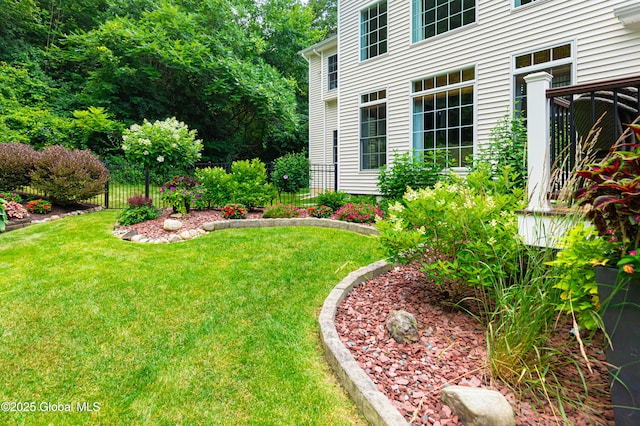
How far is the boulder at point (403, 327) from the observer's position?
2354mm

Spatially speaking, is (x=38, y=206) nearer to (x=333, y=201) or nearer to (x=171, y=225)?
(x=171, y=225)

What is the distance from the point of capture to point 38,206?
23.7 ft

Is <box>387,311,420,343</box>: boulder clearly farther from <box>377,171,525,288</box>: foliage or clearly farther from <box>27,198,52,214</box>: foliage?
<box>27,198,52,214</box>: foliage

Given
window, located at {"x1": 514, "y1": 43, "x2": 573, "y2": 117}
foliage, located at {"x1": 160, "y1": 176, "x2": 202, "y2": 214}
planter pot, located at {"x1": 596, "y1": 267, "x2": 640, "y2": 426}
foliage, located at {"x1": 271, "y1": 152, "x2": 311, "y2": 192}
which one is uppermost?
window, located at {"x1": 514, "y1": 43, "x2": 573, "y2": 117}

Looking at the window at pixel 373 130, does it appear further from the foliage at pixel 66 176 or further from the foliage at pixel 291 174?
the foliage at pixel 66 176

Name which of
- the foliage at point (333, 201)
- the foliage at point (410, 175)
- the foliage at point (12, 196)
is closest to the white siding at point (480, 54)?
the foliage at point (410, 175)

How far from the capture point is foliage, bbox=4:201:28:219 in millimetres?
6488

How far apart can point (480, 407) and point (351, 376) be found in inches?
26.4

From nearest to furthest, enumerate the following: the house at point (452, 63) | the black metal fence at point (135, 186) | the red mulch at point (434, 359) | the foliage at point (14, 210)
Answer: the red mulch at point (434, 359) → the house at point (452, 63) → the foliage at point (14, 210) → the black metal fence at point (135, 186)

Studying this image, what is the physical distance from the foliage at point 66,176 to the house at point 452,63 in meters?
6.14

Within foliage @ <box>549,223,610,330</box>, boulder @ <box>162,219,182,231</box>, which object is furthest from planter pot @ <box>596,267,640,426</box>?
boulder @ <box>162,219,182,231</box>

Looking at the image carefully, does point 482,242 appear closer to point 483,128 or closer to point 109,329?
point 109,329

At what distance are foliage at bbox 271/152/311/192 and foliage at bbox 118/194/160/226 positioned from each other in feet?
21.3

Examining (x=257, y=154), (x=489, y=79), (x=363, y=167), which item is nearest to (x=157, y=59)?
(x=257, y=154)
